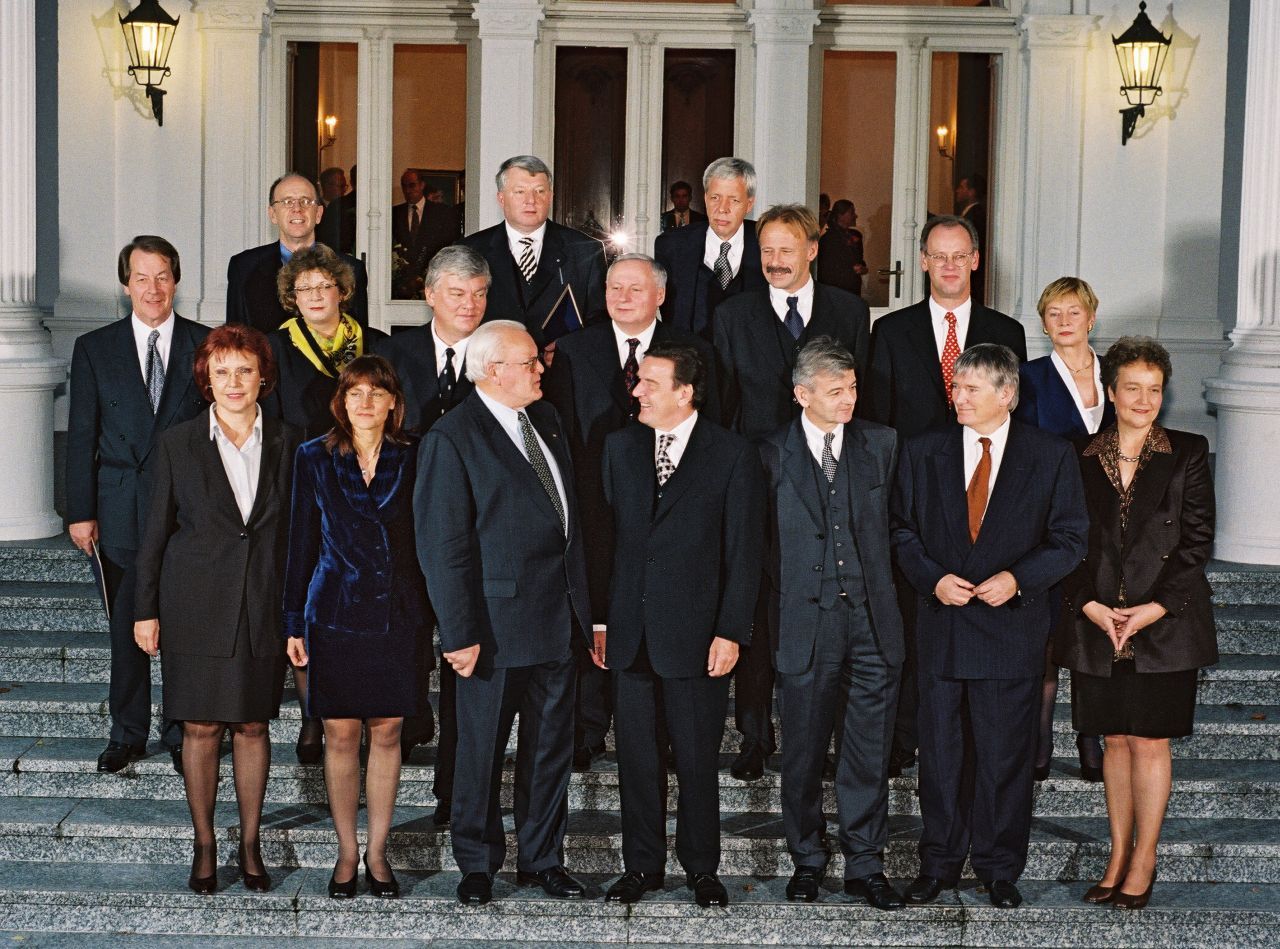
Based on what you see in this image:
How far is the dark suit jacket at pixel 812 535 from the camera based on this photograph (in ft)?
17.6

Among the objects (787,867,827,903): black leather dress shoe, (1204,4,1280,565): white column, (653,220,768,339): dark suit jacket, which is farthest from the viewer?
(1204,4,1280,565): white column

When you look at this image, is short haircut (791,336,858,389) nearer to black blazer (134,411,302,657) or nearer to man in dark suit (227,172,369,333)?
black blazer (134,411,302,657)

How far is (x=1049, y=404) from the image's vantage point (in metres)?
5.93

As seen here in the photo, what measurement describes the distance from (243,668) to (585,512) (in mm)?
1239

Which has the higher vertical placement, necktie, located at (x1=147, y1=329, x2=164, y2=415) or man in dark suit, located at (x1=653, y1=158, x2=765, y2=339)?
man in dark suit, located at (x1=653, y1=158, x2=765, y2=339)

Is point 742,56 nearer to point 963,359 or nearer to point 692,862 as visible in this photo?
point 963,359

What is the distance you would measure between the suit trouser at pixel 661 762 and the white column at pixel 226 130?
555 centimetres

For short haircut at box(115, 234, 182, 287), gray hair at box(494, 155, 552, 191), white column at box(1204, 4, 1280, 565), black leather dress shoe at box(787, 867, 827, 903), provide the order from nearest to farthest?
black leather dress shoe at box(787, 867, 827, 903), short haircut at box(115, 234, 182, 287), gray hair at box(494, 155, 552, 191), white column at box(1204, 4, 1280, 565)

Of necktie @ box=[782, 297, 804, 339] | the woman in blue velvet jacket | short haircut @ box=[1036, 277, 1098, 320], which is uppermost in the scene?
short haircut @ box=[1036, 277, 1098, 320]

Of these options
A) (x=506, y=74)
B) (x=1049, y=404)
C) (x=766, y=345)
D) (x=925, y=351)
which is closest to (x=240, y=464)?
(x=766, y=345)

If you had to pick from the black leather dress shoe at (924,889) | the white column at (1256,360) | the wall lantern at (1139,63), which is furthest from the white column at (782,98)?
the black leather dress shoe at (924,889)

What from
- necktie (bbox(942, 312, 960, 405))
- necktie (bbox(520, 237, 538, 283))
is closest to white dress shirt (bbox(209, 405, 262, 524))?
necktie (bbox(520, 237, 538, 283))

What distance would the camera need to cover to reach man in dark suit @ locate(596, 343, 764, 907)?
532cm

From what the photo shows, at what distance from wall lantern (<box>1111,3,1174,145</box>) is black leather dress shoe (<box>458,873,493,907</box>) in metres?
6.56
